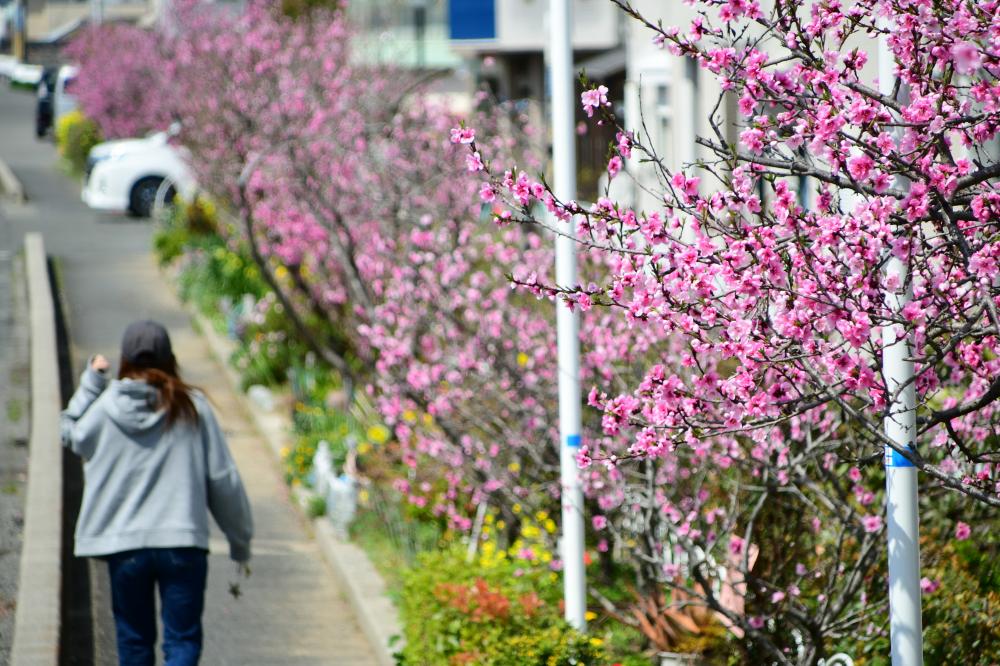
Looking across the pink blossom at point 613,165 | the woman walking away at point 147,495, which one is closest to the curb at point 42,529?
the woman walking away at point 147,495

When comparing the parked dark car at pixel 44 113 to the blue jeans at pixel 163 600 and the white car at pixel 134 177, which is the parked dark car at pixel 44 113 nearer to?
the white car at pixel 134 177

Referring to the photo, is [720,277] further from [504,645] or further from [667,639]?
[667,639]

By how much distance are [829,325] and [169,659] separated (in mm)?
3243

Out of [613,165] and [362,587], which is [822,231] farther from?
[362,587]

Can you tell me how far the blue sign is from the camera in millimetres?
25453

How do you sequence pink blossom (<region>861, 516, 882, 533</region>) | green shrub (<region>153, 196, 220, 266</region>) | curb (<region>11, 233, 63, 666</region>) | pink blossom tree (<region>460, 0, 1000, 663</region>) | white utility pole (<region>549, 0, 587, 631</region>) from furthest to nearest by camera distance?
green shrub (<region>153, 196, 220, 266</region>) → curb (<region>11, 233, 63, 666</region>) → white utility pole (<region>549, 0, 587, 631</region>) → pink blossom (<region>861, 516, 882, 533</region>) → pink blossom tree (<region>460, 0, 1000, 663</region>)

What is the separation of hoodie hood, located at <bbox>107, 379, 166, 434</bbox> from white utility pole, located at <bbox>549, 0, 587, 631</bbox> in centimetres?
160

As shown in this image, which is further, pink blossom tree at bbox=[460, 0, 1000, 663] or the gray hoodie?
the gray hoodie

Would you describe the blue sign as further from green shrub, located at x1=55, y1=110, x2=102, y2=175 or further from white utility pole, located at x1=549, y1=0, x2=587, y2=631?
white utility pole, located at x1=549, y1=0, x2=587, y2=631

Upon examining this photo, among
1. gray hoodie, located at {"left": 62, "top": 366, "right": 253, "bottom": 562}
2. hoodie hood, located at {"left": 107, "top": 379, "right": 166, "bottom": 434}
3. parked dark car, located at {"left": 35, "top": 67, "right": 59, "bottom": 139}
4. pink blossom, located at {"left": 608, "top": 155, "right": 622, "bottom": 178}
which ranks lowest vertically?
gray hoodie, located at {"left": 62, "top": 366, "right": 253, "bottom": 562}

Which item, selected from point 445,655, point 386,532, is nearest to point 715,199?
point 445,655

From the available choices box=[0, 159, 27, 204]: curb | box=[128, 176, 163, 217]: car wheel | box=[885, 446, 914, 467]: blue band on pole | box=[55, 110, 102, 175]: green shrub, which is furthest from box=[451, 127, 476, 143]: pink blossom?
box=[55, 110, 102, 175]: green shrub

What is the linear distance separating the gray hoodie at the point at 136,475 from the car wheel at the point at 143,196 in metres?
21.4

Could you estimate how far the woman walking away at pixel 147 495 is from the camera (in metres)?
5.73
